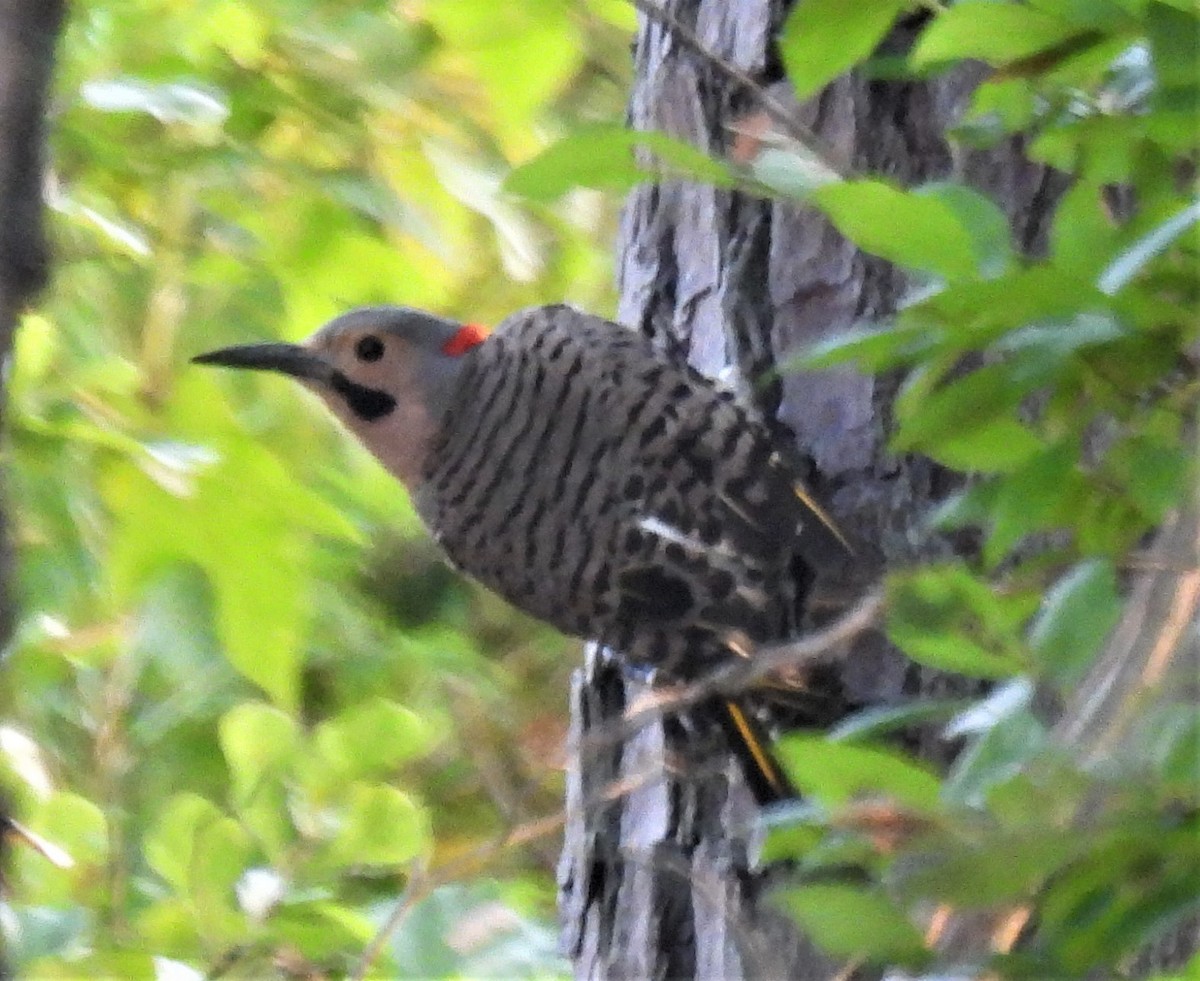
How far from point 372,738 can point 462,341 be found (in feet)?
1.15

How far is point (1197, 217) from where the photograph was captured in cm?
47

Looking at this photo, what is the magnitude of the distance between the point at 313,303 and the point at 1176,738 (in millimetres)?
1054

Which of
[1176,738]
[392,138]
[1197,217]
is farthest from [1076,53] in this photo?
[392,138]

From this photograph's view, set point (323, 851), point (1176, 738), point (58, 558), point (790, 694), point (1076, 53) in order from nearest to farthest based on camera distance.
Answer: point (1176, 738) < point (1076, 53) < point (790, 694) < point (323, 851) < point (58, 558)

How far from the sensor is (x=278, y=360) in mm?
1236

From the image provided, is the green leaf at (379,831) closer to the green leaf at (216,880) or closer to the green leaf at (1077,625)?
the green leaf at (216,880)

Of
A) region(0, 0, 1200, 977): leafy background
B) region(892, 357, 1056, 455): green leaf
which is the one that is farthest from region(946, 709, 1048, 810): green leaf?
region(892, 357, 1056, 455): green leaf

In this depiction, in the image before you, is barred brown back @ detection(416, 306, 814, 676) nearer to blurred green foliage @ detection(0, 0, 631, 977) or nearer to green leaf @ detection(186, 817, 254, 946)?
blurred green foliage @ detection(0, 0, 631, 977)

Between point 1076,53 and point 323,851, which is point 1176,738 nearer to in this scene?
point 1076,53

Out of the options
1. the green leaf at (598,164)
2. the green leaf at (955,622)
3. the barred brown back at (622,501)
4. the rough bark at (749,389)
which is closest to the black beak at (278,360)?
the barred brown back at (622,501)

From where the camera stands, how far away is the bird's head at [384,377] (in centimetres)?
126

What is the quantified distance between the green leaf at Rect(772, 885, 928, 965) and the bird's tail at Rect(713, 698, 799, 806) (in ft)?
1.73

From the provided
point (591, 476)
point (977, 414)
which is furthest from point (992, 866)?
point (591, 476)

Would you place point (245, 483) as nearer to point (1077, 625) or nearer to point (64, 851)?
point (64, 851)
